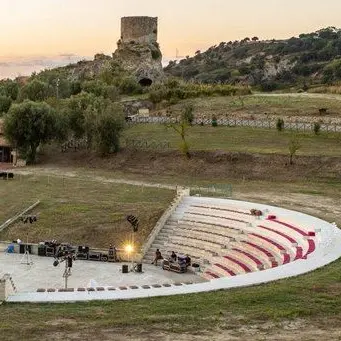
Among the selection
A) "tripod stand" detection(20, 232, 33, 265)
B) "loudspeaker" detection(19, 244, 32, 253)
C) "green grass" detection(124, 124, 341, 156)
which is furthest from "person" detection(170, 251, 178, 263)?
"green grass" detection(124, 124, 341, 156)

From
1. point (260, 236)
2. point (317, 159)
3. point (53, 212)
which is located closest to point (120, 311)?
point (260, 236)

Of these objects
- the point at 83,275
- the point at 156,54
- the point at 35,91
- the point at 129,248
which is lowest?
the point at 83,275

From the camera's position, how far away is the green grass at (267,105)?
243 ft

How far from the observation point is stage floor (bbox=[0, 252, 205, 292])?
29.8 metres

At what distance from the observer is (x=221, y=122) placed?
69.3 m

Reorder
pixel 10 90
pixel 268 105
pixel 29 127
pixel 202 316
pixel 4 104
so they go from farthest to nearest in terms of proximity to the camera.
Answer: pixel 10 90 → pixel 4 104 → pixel 268 105 → pixel 29 127 → pixel 202 316

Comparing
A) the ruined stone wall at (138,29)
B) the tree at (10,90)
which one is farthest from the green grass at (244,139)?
the ruined stone wall at (138,29)

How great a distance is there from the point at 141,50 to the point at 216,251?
85459 mm

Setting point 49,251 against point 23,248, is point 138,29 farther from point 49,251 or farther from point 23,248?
point 49,251

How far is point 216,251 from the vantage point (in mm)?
33531

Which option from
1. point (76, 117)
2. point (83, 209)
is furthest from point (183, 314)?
point (76, 117)

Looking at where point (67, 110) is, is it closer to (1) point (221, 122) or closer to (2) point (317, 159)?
(1) point (221, 122)

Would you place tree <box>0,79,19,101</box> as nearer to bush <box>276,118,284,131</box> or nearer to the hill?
bush <box>276,118,284,131</box>

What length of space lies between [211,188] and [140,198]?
523cm
